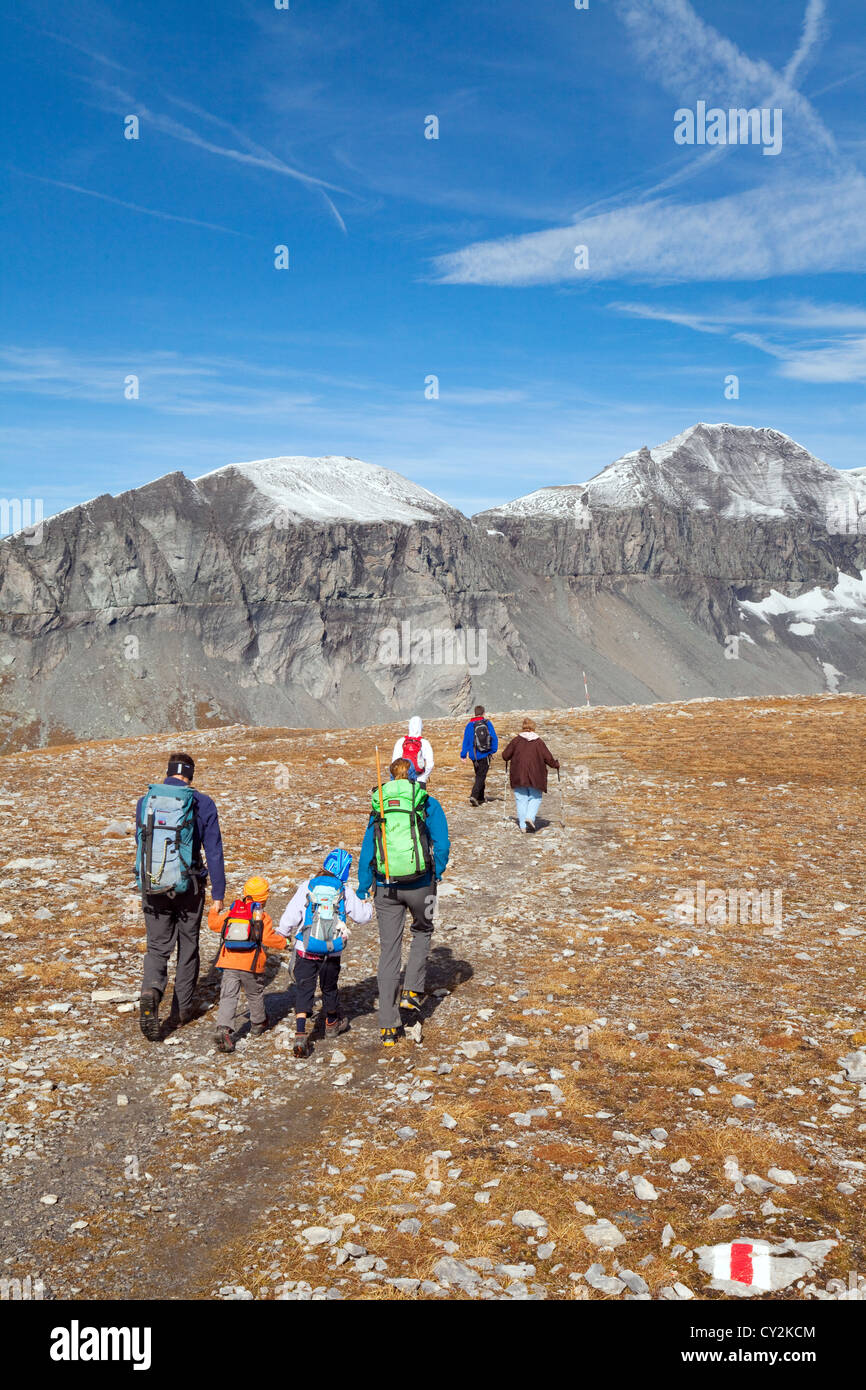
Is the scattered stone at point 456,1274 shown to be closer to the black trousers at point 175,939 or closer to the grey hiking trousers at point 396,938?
the grey hiking trousers at point 396,938

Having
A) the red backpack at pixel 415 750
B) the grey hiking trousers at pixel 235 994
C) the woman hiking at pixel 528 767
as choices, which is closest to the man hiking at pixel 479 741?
the woman hiking at pixel 528 767

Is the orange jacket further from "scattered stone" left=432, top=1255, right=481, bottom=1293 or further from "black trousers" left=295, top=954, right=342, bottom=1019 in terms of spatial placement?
"scattered stone" left=432, top=1255, right=481, bottom=1293

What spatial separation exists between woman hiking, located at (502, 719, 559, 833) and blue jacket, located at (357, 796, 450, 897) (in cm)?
972

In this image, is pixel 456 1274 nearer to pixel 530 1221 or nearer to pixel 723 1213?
pixel 530 1221

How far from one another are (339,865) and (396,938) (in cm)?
111

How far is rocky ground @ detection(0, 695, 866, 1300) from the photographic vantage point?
6.17 metres

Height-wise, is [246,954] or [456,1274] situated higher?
[246,954]

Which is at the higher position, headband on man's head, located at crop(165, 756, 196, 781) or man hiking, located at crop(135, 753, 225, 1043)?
headband on man's head, located at crop(165, 756, 196, 781)

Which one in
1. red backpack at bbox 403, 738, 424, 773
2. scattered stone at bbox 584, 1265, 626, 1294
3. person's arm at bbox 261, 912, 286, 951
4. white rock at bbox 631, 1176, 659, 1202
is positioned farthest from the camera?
red backpack at bbox 403, 738, 424, 773

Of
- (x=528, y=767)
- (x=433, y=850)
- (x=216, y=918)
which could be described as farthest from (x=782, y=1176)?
(x=528, y=767)

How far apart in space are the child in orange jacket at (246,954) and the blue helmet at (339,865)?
798mm

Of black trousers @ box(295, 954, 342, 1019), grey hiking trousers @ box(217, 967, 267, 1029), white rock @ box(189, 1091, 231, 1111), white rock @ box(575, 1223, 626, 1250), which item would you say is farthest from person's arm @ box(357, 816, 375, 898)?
white rock @ box(575, 1223, 626, 1250)

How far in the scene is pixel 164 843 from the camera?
10109 mm

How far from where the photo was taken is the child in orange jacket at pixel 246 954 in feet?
33.1
